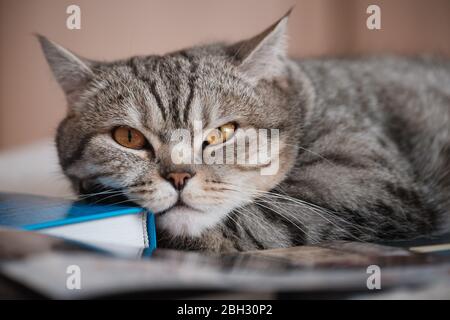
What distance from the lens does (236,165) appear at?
3.36 ft

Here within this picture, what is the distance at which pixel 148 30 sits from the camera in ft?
6.01

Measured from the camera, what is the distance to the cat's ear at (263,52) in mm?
1129

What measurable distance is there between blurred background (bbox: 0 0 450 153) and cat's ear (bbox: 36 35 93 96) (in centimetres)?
7

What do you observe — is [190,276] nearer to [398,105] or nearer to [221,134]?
[221,134]

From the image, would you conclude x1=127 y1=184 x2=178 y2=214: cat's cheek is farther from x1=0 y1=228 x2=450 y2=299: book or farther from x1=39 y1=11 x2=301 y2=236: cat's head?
x1=0 y1=228 x2=450 y2=299: book

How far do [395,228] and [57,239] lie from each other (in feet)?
2.17

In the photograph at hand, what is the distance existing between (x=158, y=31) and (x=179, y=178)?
1079 mm

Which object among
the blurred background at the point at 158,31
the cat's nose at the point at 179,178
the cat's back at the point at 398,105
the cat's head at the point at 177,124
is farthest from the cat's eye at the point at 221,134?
the blurred background at the point at 158,31

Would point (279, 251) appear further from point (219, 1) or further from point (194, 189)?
point (219, 1)

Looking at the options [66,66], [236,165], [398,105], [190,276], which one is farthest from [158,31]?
[190,276]

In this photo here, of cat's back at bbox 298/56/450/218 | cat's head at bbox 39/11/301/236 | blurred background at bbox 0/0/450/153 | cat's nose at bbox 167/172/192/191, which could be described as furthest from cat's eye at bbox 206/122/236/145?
blurred background at bbox 0/0/450/153

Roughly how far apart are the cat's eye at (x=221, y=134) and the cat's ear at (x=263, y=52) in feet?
0.52
